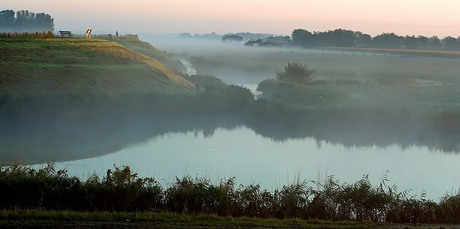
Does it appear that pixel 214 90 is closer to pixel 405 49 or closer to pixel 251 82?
pixel 251 82

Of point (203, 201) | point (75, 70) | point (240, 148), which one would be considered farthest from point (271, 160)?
point (75, 70)

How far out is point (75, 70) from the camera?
35.5 meters

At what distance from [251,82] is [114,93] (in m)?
30.6

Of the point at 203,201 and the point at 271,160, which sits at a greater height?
the point at 203,201

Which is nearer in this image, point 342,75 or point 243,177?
point 243,177

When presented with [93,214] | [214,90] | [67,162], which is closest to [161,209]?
[93,214]

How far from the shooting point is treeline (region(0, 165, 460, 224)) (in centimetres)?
980

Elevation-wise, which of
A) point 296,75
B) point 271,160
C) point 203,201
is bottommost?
point 271,160

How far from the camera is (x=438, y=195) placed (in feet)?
52.1

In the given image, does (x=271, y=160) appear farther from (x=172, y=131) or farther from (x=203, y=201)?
(x=203, y=201)

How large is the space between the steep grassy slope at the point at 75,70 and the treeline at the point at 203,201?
22109 millimetres

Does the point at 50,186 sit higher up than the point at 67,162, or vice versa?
Result: the point at 50,186

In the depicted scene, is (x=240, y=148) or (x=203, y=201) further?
(x=240, y=148)

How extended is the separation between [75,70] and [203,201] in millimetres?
27490
